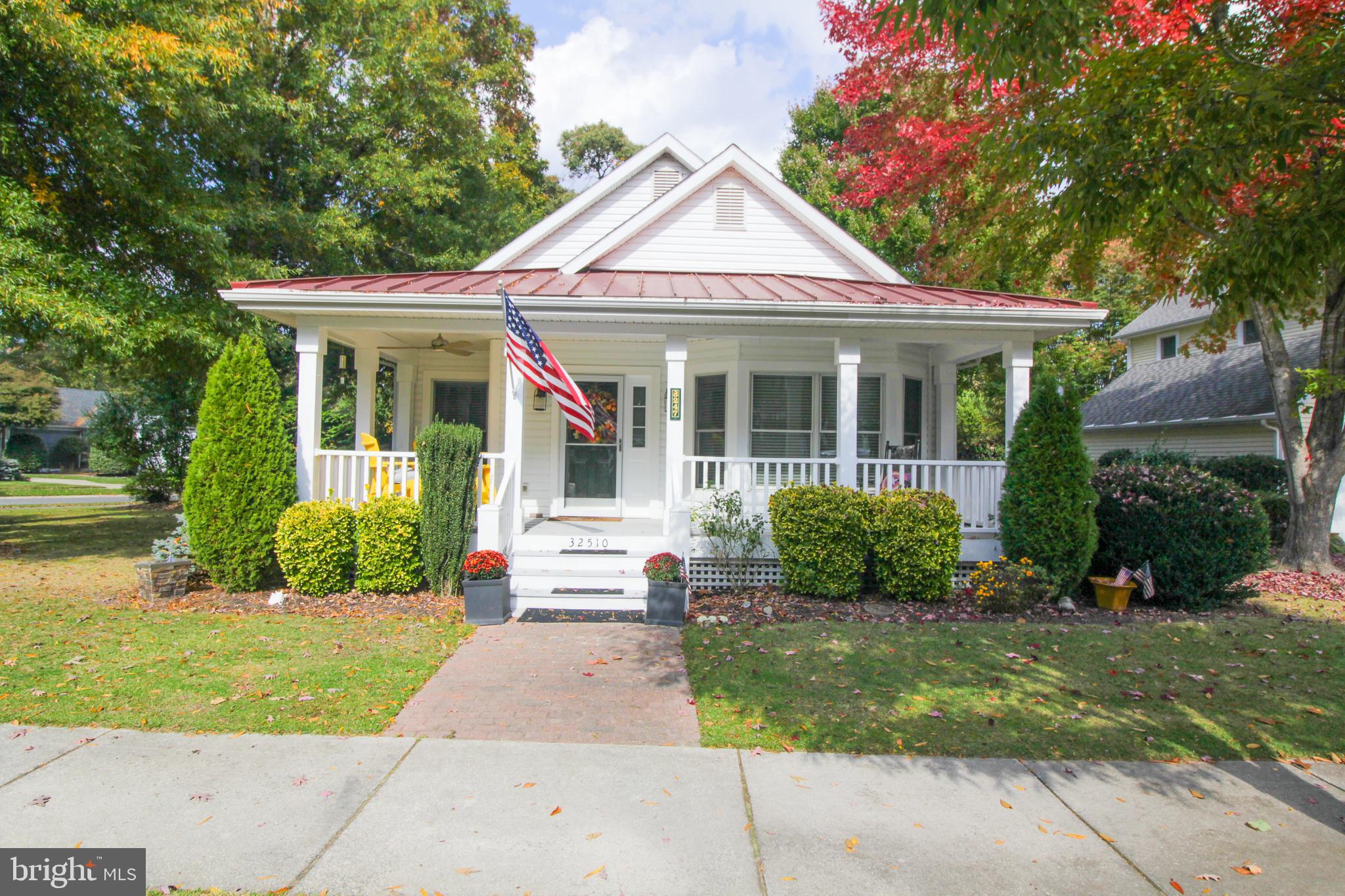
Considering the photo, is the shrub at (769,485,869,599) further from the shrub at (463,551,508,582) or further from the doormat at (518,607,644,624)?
the shrub at (463,551,508,582)

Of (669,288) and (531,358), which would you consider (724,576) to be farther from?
(669,288)

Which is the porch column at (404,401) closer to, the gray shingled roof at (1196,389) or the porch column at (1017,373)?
the porch column at (1017,373)

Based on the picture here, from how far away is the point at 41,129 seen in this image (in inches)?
411

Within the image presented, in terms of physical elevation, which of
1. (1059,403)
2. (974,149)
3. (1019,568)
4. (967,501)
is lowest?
(1019,568)

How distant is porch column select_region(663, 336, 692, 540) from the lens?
855 centimetres

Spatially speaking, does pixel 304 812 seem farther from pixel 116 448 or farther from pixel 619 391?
pixel 116 448

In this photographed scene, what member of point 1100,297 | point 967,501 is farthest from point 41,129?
point 1100,297

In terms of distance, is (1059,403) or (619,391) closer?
(1059,403)

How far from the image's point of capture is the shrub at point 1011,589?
767cm

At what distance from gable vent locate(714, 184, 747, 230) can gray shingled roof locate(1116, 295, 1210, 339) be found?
43.4ft

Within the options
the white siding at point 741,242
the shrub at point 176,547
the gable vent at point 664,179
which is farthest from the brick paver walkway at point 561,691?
the gable vent at point 664,179

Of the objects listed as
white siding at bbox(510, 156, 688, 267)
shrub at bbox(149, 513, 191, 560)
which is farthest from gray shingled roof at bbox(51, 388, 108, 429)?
shrub at bbox(149, 513, 191, 560)

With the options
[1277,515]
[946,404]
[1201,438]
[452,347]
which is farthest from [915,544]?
[1201,438]

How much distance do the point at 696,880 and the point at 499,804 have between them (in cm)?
112
